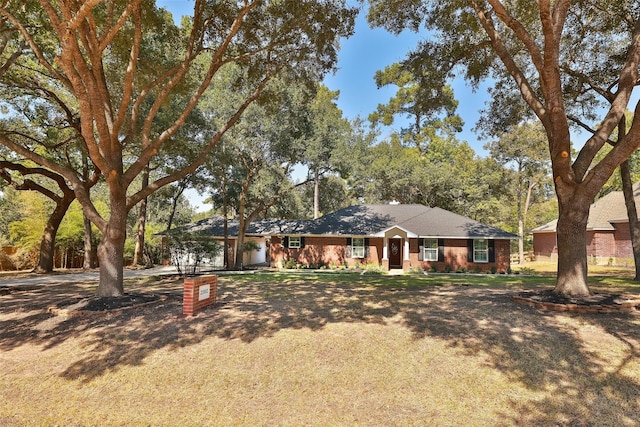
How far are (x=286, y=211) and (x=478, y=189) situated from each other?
1950cm

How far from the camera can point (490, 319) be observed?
747 cm

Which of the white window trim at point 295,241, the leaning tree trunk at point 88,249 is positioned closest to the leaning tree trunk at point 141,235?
the leaning tree trunk at point 88,249

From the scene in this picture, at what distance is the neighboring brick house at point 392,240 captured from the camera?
867 inches

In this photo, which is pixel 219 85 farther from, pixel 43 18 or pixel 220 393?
pixel 220 393

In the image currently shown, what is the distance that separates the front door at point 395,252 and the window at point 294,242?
6.51 meters

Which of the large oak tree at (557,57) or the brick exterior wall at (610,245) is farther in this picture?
the brick exterior wall at (610,245)

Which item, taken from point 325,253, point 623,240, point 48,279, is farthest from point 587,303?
point 623,240

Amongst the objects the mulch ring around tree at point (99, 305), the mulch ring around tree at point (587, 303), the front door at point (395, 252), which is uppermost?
the front door at point (395, 252)

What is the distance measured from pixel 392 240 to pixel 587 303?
1700 centimetres

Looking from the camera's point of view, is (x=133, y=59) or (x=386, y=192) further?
(x=386, y=192)

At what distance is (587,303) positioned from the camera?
26.0ft

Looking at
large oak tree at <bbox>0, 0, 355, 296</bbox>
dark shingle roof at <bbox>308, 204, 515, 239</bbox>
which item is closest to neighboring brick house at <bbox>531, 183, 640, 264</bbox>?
dark shingle roof at <bbox>308, 204, 515, 239</bbox>

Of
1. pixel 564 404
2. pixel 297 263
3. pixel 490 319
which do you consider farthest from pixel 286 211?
pixel 564 404

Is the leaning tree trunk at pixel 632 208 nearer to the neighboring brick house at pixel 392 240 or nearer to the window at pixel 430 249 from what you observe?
the neighboring brick house at pixel 392 240
